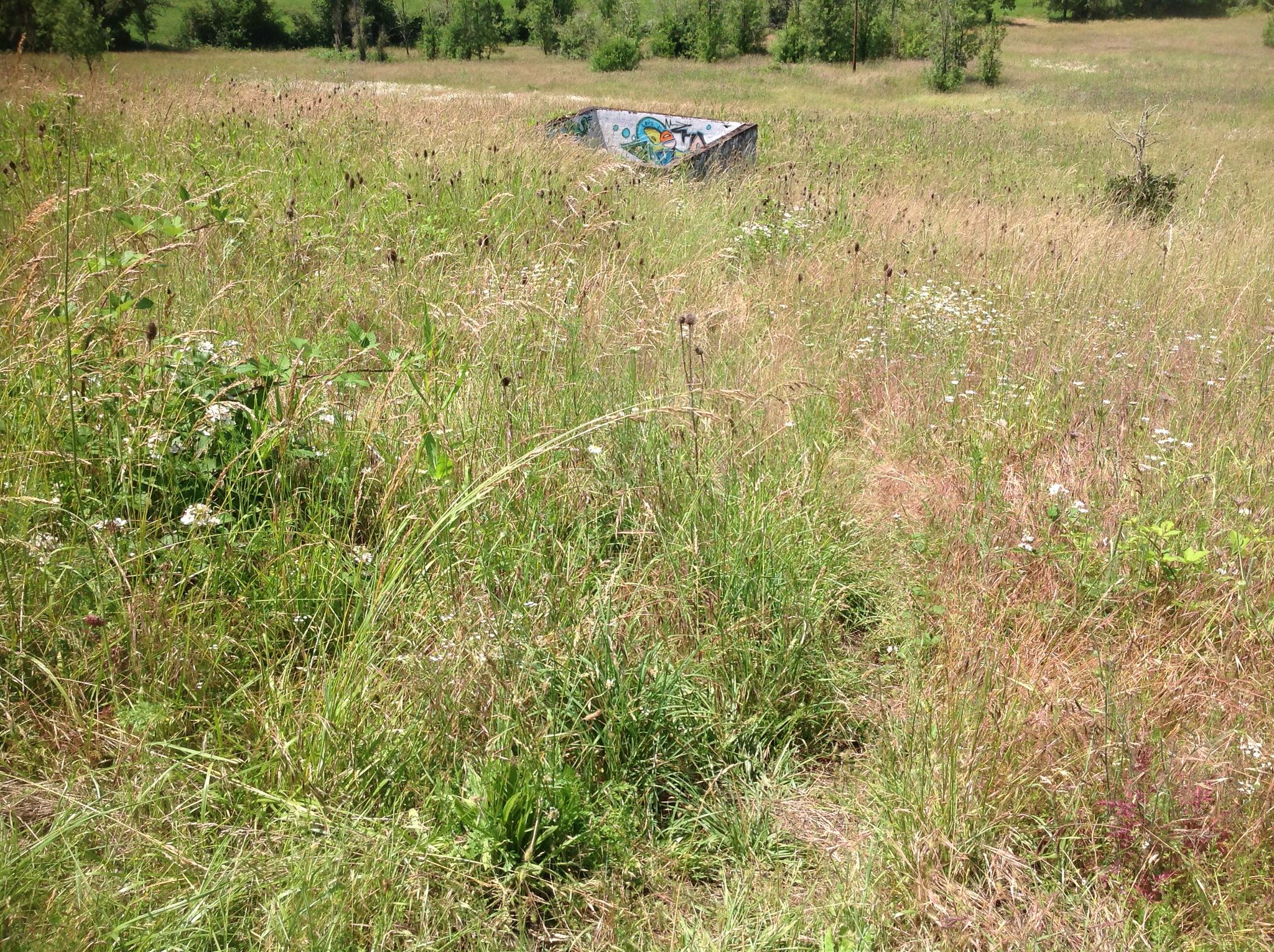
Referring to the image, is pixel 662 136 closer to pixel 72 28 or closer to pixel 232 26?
pixel 72 28

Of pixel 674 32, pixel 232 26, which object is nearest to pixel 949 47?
pixel 674 32

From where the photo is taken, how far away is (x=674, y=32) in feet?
183

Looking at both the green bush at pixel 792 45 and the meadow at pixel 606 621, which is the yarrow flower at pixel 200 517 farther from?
the green bush at pixel 792 45

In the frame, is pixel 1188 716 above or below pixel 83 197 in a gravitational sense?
below

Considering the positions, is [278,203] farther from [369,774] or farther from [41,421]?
[369,774]

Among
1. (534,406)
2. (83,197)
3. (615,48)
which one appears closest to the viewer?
(534,406)

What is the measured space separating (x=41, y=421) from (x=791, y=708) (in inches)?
96.3

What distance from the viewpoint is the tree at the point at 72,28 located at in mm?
15930

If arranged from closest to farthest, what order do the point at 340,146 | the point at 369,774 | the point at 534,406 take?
the point at 369,774 < the point at 534,406 < the point at 340,146

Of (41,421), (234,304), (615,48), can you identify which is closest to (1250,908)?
(41,421)

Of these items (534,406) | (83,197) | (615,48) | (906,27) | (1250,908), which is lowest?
(1250,908)

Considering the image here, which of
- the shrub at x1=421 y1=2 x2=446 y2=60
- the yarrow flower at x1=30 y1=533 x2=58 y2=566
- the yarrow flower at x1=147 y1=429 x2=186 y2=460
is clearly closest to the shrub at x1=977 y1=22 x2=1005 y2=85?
the shrub at x1=421 y1=2 x2=446 y2=60

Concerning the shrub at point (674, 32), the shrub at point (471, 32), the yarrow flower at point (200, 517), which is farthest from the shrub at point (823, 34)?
the yarrow flower at point (200, 517)

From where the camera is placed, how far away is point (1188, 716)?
221cm
